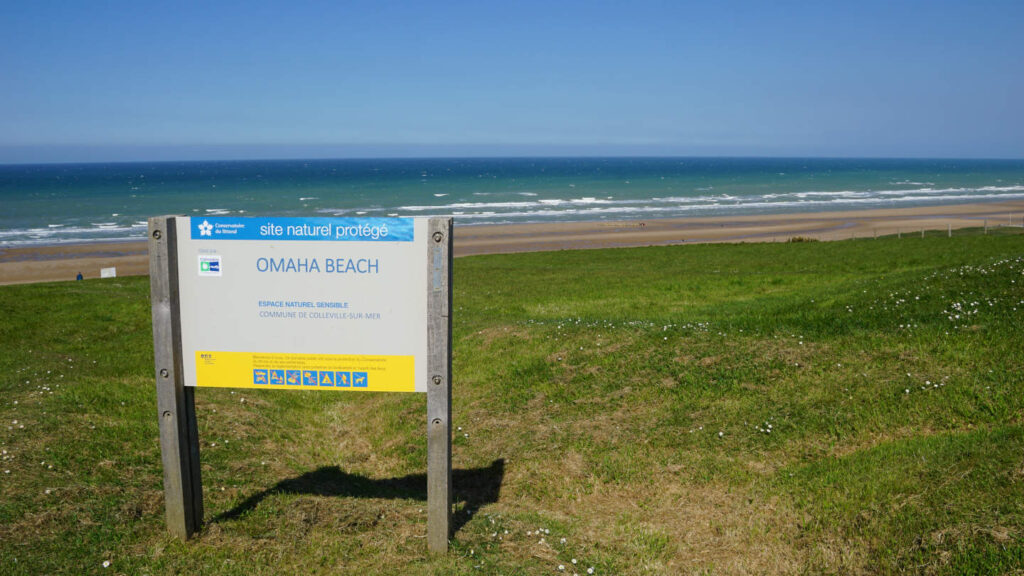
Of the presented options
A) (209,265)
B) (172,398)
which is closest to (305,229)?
(209,265)

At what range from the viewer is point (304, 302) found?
21.2 feet

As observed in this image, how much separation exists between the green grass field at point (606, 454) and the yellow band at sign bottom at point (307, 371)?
1.59m

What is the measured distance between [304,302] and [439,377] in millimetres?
1457

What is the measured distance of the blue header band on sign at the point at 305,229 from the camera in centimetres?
628

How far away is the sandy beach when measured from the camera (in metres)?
45.0

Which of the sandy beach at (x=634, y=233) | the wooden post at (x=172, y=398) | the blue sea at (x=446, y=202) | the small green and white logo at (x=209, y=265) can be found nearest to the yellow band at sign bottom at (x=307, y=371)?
the wooden post at (x=172, y=398)

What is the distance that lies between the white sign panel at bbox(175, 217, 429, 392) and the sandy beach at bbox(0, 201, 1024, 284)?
3856 cm

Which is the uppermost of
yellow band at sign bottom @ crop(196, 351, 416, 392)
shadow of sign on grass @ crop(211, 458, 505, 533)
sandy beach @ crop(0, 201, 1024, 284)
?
yellow band at sign bottom @ crop(196, 351, 416, 392)

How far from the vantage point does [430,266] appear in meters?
6.26

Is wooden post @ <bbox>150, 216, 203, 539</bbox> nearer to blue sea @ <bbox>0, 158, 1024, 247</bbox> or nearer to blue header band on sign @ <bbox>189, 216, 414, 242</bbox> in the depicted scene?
blue header band on sign @ <bbox>189, 216, 414, 242</bbox>

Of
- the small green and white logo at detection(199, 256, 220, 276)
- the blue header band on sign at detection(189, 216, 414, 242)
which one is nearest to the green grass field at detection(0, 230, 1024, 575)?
the small green and white logo at detection(199, 256, 220, 276)

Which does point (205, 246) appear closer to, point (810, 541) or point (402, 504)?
point (402, 504)

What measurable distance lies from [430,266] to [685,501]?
3.99 metres

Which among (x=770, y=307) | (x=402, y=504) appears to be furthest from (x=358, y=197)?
(x=402, y=504)
